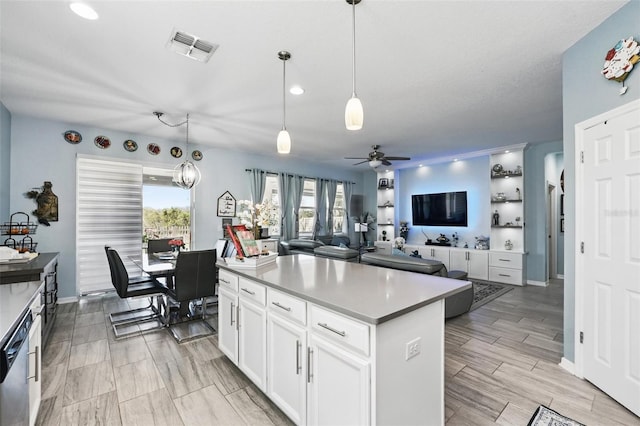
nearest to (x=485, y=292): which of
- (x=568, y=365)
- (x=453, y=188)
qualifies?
(x=568, y=365)

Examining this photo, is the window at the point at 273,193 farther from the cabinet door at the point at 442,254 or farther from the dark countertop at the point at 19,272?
the dark countertop at the point at 19,272

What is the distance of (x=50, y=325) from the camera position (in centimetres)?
329

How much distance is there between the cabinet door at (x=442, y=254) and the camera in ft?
21.1

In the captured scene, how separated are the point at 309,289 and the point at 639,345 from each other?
229cm

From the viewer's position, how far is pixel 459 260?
246 inches

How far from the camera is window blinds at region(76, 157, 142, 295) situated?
4.46 m

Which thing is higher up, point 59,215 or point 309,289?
point 59,215

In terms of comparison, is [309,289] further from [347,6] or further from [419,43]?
[419,43]

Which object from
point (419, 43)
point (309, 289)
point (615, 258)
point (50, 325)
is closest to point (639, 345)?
point (615, 258)

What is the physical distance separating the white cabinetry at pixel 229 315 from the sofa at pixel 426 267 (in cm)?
176

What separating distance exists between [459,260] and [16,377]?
22.1ft

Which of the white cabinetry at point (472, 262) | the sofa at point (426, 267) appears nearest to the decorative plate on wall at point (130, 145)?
the sofa at point (426, 267)

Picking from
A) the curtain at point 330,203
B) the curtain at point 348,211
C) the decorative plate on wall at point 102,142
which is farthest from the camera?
the curtain at point 348,211

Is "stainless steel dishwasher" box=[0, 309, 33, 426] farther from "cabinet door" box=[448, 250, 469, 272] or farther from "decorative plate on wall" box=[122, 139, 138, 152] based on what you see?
"cabinet door" box=[448, 250, 469, 272]
